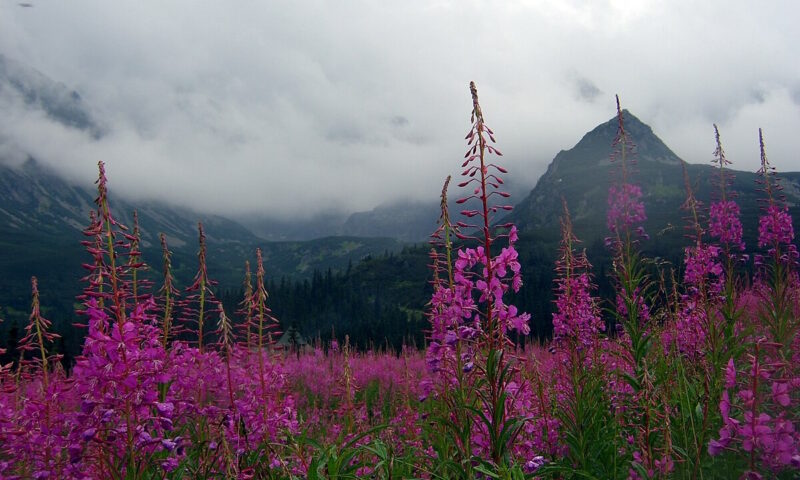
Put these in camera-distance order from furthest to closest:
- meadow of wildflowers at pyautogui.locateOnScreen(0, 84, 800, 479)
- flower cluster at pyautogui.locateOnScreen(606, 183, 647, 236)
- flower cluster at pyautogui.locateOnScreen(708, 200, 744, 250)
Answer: flower cluster at pyautogui.locateOnScreen(708, 200, 744, 250)
flower cluster at pyautogui.locateOnScreen(606, 183, 647, 236)
meadow of wildflowers at pyautogui.locateOnScreen(0, 84, 800, 479)

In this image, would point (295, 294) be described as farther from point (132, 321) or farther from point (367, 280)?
point (132, 321)

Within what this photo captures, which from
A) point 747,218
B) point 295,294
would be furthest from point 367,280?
point 747,218

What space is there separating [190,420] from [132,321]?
1878 millimetres

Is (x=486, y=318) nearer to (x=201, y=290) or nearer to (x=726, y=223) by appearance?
(x=201, y=290)

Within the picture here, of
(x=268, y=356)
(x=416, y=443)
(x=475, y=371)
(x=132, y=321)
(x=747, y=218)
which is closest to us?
(x=132, y=321)

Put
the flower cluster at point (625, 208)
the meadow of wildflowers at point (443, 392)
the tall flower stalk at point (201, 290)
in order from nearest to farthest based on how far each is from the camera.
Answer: the meadow of wildflowers at point (443, 392) < the tall flower stalk at point (201, 290) < the flower cluster at point (625, 208)

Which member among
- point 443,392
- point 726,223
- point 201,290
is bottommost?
point 443,392

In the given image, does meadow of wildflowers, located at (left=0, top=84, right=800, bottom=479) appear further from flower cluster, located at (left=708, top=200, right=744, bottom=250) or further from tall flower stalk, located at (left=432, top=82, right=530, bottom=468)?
flower cluster, located at (left=708, top=200, right=744, bottom=250)

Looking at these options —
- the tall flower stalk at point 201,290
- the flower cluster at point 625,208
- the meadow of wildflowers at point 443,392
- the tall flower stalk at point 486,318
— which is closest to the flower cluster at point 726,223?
the meadow of wildflowers at point 443,392

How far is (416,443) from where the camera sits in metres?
4.93

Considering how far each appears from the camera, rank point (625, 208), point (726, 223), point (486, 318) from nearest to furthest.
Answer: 1. point (486, 318)
2. point (625, 208)
3. point (726, 223)

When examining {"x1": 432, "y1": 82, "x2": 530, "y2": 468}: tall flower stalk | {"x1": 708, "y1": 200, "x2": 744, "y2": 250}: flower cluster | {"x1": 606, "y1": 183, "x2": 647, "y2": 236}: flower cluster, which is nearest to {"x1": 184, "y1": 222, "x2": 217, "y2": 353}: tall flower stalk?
{"x1": 432, "y1": 82, "x2": 530, "y2": 468}: tall flower stalk

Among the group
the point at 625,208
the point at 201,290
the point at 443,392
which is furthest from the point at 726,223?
the point at 201,290

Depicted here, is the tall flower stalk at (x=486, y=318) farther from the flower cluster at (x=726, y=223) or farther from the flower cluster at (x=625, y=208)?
the flower cluster at (x=726, y=223)
